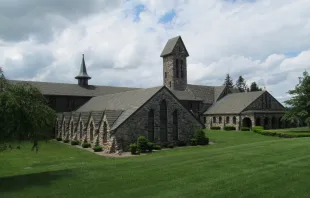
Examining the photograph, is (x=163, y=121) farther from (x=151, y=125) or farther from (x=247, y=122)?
(x=247, y=122)

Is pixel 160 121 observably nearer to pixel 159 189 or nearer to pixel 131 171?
pixel 131 171

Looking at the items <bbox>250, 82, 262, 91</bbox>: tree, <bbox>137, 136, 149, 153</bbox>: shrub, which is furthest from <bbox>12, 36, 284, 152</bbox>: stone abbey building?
<bbox>250, 82, 262, 91</bbox>: tree

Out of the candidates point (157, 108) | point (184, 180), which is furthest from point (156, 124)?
point (184, 180)

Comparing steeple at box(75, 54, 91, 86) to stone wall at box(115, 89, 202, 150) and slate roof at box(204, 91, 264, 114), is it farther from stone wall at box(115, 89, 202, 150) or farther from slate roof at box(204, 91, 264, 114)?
stone wall at box(115, 89, 202, 150)

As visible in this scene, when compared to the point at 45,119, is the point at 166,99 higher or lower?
higher

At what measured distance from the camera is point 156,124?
32.1 m

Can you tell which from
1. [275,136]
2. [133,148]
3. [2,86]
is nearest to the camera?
[2,86]

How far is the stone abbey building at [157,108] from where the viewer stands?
3120 cm

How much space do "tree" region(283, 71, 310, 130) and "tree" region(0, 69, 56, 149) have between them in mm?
34990

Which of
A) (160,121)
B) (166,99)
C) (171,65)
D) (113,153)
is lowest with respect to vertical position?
(113,153)

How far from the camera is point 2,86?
48.8 feet

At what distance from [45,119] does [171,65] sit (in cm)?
5364

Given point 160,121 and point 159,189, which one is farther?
point 160,121

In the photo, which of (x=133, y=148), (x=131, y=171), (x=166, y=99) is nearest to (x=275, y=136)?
(x=166, y=99)
